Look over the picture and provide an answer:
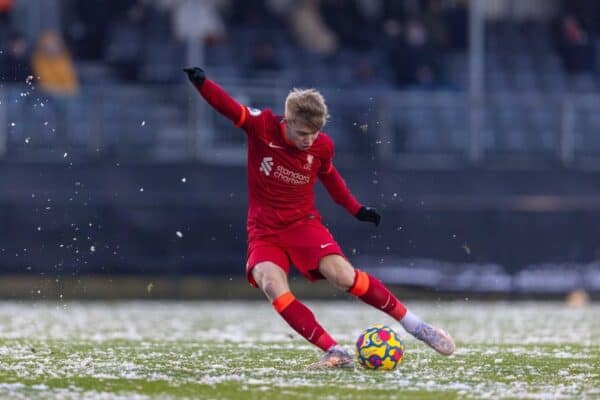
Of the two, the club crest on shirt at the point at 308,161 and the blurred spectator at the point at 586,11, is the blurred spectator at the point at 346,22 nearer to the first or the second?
the blurred spectator at the point at 586,11

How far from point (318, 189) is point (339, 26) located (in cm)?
477

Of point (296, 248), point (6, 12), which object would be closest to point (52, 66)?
point (6, 12)

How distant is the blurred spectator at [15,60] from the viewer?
58.9 feet

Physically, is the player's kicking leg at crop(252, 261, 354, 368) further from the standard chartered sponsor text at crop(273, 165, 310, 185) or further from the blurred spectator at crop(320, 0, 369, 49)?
the blurred spectator at crop(320, 0, 369, 49)

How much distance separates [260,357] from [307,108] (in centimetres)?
180

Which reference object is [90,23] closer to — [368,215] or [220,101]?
[368,215]

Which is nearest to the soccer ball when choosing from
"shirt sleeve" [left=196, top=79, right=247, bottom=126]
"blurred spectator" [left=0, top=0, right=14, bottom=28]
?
"shirt sleeve" [left=196, top=79, right=247, bottom=126]

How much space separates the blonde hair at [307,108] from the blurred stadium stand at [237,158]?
8524 mm

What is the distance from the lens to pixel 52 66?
731 inches

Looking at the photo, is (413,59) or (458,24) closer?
(413,59)

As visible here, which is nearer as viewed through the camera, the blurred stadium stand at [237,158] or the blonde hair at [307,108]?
the blonde hair at [307,108]

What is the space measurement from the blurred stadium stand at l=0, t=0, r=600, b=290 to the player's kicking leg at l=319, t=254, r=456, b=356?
26.3ft

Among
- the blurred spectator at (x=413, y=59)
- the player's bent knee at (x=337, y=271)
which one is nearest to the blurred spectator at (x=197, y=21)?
the blurred spectator at (x=413, y=59)

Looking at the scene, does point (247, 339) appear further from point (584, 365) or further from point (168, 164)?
point (168, 164)
